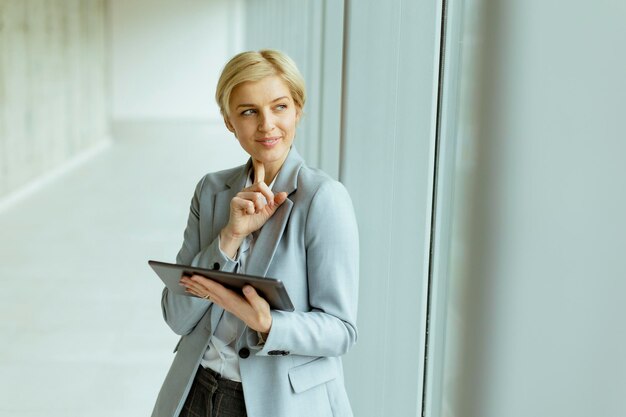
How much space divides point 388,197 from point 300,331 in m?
1.06

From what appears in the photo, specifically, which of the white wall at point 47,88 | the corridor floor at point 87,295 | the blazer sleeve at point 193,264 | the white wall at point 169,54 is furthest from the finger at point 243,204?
the white wall at point 169,54

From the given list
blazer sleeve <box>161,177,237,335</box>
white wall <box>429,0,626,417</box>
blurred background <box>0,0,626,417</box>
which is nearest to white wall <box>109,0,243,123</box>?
blurred background <box>0,0,626,417</box>

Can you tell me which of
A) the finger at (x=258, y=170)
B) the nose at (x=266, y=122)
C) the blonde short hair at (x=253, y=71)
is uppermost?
the blonde short hair at (x=253, y=71)

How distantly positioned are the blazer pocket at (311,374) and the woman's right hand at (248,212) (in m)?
0.35

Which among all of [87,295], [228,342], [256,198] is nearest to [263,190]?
[256,198]

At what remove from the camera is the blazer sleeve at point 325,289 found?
81.8 inches

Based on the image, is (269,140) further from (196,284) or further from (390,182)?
(390,182)

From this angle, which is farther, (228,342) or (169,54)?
(169,54)

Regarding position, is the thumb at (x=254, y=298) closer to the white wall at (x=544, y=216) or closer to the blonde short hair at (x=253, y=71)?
the blonde short hair at (x=253, y=71)

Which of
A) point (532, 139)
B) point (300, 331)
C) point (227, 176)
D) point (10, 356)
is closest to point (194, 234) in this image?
point (227, 176)

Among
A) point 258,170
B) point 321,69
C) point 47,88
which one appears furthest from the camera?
point 47,88

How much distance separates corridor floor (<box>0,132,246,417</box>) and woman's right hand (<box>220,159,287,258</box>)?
352cm

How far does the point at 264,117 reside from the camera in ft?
7.00

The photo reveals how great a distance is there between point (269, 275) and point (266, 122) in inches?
15.2
